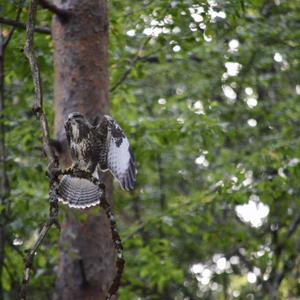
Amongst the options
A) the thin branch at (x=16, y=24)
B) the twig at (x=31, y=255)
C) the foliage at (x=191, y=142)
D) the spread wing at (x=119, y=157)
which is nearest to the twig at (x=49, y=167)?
the twig at (x=31, y=255)

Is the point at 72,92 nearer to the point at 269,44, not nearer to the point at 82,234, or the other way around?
the point at 82,234

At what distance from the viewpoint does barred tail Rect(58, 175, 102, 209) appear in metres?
3.26

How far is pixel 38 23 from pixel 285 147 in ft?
7.92

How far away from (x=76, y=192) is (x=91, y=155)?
0.19 m

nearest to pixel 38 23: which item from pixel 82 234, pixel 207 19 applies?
pixel 207 19

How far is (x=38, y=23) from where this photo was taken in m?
6.32

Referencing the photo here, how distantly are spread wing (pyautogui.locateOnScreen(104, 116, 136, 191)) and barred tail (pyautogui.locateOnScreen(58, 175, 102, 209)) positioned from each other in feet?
0.48

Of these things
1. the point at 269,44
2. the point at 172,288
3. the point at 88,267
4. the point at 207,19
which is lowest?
the point at 172,288

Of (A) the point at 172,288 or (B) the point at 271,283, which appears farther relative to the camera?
(A) the point at 172,288

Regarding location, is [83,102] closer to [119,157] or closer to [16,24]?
[16,24]

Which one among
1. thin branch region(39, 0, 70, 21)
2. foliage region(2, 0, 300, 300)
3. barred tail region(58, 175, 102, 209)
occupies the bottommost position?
foliage region(2, 0, 300, 300)

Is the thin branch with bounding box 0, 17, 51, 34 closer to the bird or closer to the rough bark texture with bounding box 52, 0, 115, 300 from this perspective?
the rough bark texture with bounding box 52, 0, 115, 300

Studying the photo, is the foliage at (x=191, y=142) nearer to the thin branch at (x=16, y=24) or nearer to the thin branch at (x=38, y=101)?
the thin branch at (x=16, y=24)

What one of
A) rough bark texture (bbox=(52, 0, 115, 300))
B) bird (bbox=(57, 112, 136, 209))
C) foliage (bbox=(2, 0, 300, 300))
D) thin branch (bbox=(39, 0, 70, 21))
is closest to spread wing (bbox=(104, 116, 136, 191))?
bird (bbox=(57, 112, 136, 209))
